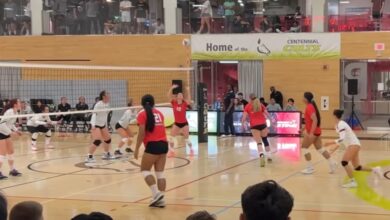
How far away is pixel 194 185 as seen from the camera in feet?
41.3

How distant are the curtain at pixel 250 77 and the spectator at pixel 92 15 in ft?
25.5

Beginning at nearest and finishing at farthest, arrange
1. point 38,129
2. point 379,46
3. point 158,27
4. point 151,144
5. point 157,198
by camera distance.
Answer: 1. point 157,198
2. point 151,144
3. point 38,129
4. point 379,46
5. point 158,27

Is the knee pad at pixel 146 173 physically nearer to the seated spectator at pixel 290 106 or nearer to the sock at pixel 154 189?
the sock at pixel 154 189

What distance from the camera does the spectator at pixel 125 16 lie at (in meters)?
29.8

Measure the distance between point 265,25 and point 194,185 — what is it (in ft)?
53.3

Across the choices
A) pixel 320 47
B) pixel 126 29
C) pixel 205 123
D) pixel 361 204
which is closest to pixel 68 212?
pixel 361 204

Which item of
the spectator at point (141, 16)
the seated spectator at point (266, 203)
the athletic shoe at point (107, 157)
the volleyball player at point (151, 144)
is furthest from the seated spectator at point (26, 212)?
the spectator at point (141, 16)

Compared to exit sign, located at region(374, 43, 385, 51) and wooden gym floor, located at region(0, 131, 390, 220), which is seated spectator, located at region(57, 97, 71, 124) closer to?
wooden gym floor, located at region(0, 131, 390, 220)

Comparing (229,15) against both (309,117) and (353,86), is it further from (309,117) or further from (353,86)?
(309,117)

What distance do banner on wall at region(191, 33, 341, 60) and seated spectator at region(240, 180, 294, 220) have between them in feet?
79.3

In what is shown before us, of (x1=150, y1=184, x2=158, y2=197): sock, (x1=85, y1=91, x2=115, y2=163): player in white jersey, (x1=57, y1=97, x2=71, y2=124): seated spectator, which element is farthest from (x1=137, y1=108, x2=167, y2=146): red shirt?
(x1=57, y1=97, x2=71, y2=124): seated spectator

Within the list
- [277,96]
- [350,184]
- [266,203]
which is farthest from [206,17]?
[266,203]

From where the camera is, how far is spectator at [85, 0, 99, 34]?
30402 mm

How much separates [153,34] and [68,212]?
20.0 m
